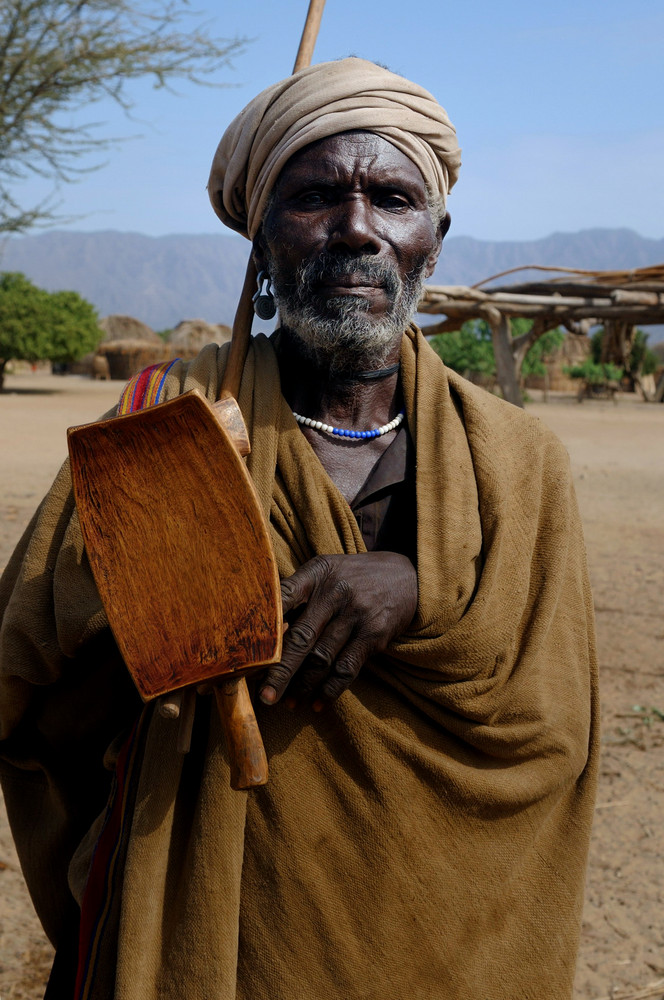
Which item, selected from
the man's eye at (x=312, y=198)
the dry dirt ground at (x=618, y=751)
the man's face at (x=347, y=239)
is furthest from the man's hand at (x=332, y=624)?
the dry dirt ground at (x=618, y=751)

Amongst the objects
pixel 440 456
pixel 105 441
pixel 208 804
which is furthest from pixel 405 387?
pixel 208 804

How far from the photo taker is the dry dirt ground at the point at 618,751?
256cm

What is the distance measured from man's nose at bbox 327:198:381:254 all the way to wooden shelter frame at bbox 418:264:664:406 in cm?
787

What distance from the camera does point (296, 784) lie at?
1.45m

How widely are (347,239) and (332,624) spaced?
2.23 ft

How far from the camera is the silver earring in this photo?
1.75 m

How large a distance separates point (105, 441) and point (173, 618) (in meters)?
0.26

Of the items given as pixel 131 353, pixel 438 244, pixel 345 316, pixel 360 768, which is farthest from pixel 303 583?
pixel 131 353

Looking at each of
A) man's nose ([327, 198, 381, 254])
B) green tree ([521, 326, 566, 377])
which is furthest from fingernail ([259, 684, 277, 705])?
green tree ([521, 326, 566, 377])

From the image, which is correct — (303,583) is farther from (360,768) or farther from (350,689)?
(360,768)

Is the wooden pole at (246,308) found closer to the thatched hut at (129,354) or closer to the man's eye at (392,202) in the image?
the man's eye at (392,202)

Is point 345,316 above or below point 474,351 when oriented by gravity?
below

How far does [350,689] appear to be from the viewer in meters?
1.46

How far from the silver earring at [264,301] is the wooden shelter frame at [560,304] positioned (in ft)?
25.5
